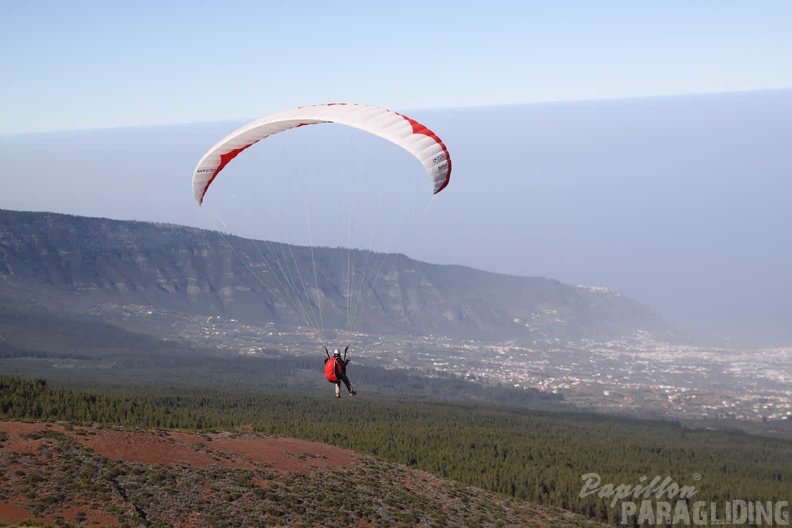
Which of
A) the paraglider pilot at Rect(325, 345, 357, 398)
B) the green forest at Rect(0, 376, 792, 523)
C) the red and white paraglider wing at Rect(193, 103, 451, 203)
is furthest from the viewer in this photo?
the green forest at Rect(0, 376, 792, 523)

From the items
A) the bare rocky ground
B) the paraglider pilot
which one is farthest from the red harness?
the bare rocky ground

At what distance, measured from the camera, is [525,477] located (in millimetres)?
79062

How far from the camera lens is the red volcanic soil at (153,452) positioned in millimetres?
42469

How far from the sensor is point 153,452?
53500mm

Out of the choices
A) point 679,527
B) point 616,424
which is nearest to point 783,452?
point 616,424

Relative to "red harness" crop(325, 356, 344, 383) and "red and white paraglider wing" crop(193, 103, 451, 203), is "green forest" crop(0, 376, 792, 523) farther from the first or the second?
"red harness" crop(325, 356, 344, 383)

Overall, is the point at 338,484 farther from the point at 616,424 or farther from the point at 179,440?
the point at 616,424

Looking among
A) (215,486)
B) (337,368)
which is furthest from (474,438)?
(337,368)

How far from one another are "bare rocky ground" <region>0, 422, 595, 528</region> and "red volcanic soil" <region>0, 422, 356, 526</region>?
0.27ft

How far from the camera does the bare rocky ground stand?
44.2 metres

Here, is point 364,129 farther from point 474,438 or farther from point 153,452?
point 474,438

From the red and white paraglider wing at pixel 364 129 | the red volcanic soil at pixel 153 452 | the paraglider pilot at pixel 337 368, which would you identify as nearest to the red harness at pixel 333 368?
the paraglider pilot at pixel 337 368

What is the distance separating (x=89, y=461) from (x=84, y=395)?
30904mm

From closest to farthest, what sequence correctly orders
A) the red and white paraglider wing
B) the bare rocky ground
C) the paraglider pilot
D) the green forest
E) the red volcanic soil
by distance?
the paraglider pilot < the red and white paraglider wing < the red volcanic soil < the bare rocky ground < the green forest
